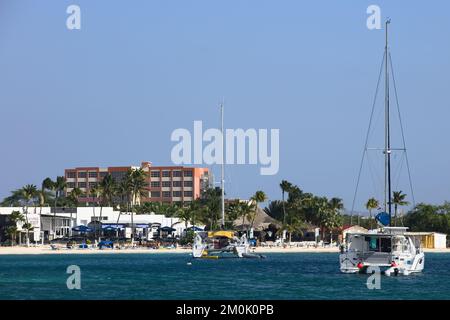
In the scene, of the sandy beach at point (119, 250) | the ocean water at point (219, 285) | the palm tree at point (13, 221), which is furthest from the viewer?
the palm tree at point (13, 221)

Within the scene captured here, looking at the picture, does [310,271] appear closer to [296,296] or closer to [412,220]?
[296,296]

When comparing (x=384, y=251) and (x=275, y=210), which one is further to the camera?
(x=275, y=210)

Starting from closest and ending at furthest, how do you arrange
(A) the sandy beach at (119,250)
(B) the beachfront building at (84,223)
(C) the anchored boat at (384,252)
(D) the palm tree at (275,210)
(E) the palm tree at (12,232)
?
1. (C) the anchored boat at (384,252)
2. (A) the sandy beach at (119,250)
3. (E) the palm tree at (12,232)
4. (B) the beachfront building at (84,223)
5. (D) the palm tree at (275,210)

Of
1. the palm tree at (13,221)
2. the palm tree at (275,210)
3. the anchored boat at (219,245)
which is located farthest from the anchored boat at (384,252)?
the palm tree at (275,210)

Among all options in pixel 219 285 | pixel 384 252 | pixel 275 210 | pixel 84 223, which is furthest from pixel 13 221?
pixel 384 252

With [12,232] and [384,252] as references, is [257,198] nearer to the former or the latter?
[12,232]

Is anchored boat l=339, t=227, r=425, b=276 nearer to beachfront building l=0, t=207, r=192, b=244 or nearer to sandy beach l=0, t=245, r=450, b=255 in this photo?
sandy beach l=0, t=245, r=450, b=255

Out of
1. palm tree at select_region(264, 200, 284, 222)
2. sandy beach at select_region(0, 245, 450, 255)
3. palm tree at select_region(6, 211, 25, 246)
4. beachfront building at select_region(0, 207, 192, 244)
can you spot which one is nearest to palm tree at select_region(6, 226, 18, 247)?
palm tree at select_region(6, 211, 25, 246)

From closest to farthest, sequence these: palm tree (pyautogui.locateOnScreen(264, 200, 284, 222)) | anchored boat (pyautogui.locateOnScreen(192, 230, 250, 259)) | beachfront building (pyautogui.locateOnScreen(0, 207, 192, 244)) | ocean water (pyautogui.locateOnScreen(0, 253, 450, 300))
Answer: ocean water (pyautogui.locateOnScreen(0, 253, 450, 300))
anchored boat (pyautogui.locateOnScreen(192, 230, 250, 259))
beachfront building (pyautogui.locateOnScreen(0, 207, 192, 244))
palm tree (pyautogui.locateOnScreen(264, 200, 284, 222))

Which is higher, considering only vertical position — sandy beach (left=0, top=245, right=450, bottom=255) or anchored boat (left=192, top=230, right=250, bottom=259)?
anchored boat (left=192, top=230, right=250, bottom=259)

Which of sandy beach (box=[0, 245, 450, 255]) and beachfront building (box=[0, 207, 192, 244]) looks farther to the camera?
beachfront building (box=[0, 207, 192, 244])

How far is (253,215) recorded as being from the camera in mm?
178250

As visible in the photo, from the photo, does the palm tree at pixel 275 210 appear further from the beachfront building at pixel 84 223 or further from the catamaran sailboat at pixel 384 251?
the catamaran sailboat at pixel 384 251
